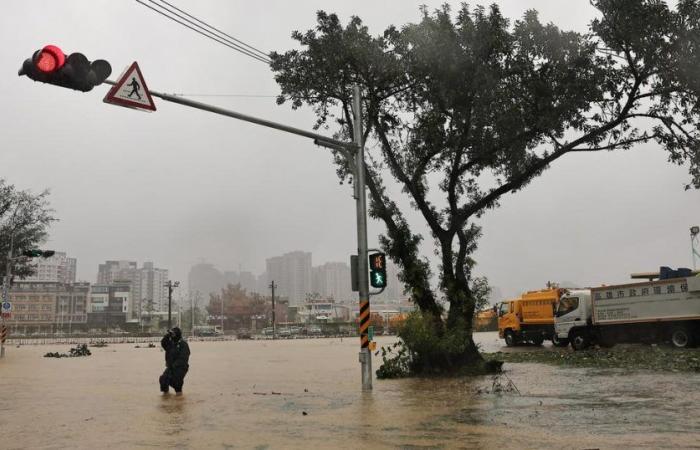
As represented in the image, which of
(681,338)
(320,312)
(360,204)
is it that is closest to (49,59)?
(360,204)

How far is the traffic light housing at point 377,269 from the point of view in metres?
14.8

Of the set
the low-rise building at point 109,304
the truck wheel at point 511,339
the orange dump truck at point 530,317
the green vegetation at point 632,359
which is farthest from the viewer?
the low-rise building at point 109,304

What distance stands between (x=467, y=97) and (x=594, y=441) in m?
11.8

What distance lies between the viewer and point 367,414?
10.6 meters

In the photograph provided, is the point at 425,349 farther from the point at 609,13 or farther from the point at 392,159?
the point at 609,13

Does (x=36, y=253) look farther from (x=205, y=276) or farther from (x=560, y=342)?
(x=205, y=276)

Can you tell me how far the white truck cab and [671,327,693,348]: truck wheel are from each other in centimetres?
420

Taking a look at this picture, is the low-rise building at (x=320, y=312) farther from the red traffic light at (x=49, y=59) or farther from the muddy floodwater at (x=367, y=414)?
the red traffic light at (x=49, y=59)

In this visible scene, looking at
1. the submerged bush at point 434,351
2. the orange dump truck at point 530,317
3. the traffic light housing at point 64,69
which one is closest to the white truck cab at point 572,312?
the orange dump truck at point 530,317

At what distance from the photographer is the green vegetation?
58.9 feet

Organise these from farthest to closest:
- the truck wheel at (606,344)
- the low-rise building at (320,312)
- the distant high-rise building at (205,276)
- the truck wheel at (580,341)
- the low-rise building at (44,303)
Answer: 1. the distant high-rise building at (205,276)
2. the low-rise building at (44,303)
3. the low-rise building at (320,312)
4. the truck wheel at (580,341)
5. the truck wheel at (606,344)

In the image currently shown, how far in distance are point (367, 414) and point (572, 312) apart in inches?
776

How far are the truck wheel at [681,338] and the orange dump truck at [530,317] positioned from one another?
8085mm

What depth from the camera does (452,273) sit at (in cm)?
1859
